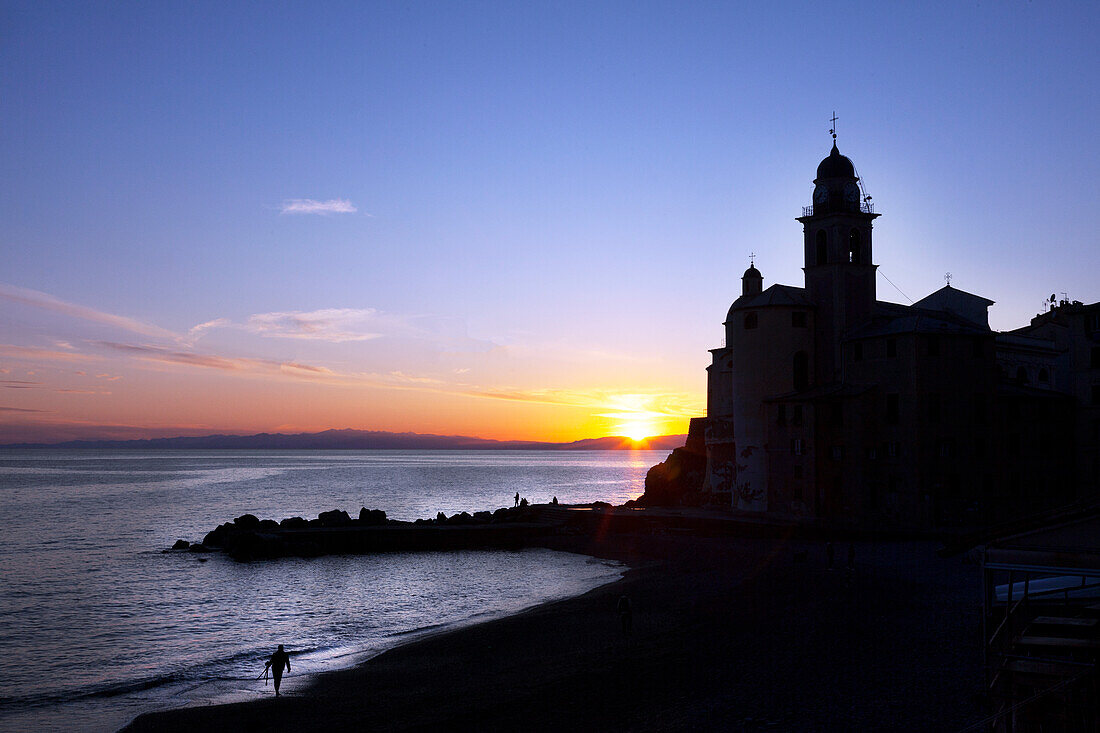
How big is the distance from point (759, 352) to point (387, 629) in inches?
1421

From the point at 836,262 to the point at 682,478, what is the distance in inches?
1121

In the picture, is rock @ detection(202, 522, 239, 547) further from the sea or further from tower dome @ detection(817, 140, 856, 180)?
tower dome @ detection(817, 140, 856, 180)

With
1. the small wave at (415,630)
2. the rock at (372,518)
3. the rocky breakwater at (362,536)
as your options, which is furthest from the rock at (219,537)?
the small wave at (415,630)

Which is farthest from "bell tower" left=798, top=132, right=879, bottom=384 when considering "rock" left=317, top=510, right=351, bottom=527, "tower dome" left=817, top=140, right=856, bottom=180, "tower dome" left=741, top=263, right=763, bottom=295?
"rock" left=317, top=510, right=351, bottom=527

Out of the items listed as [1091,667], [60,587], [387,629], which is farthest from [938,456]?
[60,587]

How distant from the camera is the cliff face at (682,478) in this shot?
78312 millimetres

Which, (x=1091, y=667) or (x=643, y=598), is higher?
(x=1091, y=667)

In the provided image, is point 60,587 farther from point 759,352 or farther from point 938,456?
point 938,456

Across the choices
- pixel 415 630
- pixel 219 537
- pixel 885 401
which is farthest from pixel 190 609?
pixel 885 401

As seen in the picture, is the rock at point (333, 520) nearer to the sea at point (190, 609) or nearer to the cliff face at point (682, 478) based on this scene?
the sea at point (190, 609)

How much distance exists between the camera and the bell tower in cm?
6072

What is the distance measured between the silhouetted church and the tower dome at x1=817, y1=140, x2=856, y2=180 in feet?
0.37

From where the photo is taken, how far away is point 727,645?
26.5 meters

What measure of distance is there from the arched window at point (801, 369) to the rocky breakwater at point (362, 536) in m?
21.7
